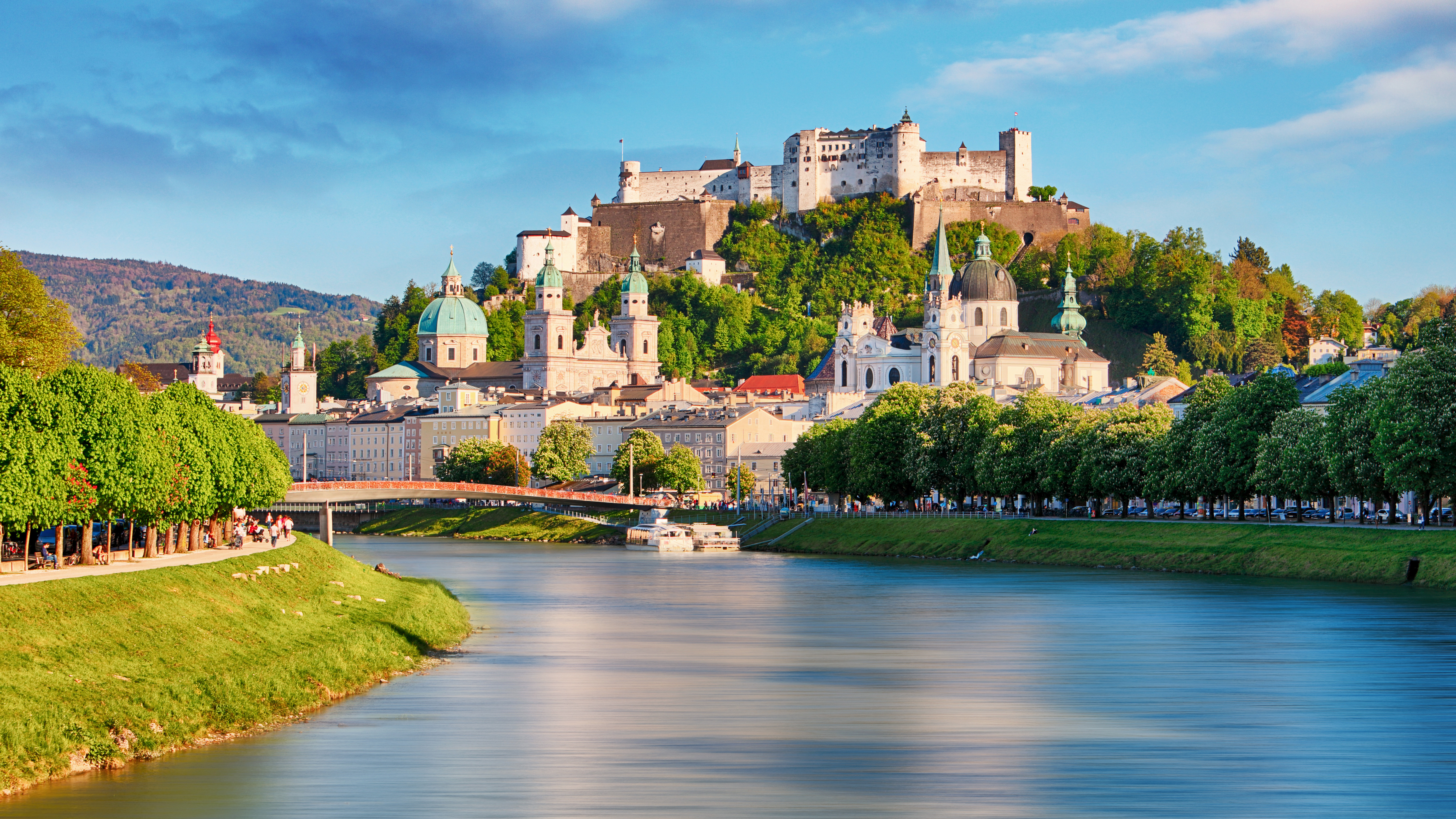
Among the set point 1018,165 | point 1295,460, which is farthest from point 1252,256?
point 1295,460

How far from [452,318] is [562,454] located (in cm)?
4819

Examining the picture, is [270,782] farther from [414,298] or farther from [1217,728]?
[414,298]

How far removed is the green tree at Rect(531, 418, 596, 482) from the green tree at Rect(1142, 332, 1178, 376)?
4010cm

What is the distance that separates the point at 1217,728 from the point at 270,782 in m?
13.2

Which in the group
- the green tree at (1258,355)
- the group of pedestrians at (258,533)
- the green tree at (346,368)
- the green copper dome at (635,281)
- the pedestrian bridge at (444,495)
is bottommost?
the group of pedestrians at (258,533)

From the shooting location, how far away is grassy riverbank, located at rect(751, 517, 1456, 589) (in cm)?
5178

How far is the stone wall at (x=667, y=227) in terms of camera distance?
553 ft

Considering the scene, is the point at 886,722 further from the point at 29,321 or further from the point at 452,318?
the point at 452,318

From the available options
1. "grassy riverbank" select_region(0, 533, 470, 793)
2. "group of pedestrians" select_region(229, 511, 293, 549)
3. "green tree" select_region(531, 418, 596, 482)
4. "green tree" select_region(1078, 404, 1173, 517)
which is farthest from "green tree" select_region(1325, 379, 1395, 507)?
"green tree" select_region(531, 418, 596, 482)

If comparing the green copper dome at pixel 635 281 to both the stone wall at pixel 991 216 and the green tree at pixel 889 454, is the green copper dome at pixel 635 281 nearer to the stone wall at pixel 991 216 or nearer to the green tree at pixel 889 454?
the stone wall at pixel 991 216

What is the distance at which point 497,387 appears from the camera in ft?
538

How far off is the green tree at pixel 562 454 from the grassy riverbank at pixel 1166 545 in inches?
1637

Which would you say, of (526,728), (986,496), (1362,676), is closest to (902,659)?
(1362,676)

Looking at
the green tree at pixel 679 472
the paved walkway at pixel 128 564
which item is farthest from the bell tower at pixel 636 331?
the paved walkway at pixel 128 564
